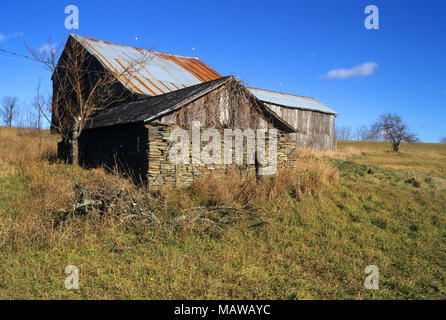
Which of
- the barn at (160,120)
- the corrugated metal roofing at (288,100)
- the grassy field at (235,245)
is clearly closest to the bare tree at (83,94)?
the barn at (160,120)

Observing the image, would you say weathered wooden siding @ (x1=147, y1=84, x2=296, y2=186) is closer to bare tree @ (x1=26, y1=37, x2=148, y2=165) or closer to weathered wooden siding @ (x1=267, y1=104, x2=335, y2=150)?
bare tree @ (x1=26, y1=37, x2=148, y2=165)

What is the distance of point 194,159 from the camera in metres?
10.8

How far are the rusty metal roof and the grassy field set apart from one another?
7541 mm

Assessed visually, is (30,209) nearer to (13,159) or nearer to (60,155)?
(13,159)

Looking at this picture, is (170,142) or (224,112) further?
(224,112)

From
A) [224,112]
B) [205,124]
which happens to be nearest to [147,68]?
[224,112]

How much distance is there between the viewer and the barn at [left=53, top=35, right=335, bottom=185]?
33.6 ft

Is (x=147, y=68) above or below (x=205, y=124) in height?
above

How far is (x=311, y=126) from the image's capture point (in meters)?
25.7

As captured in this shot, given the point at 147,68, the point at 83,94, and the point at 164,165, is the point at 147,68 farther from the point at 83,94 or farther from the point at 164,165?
the point at 164,165

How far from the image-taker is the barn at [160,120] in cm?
1023

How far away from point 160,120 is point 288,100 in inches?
704

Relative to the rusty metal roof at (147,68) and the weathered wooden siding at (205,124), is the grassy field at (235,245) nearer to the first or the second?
the weathered wooden siding at (205,124)
